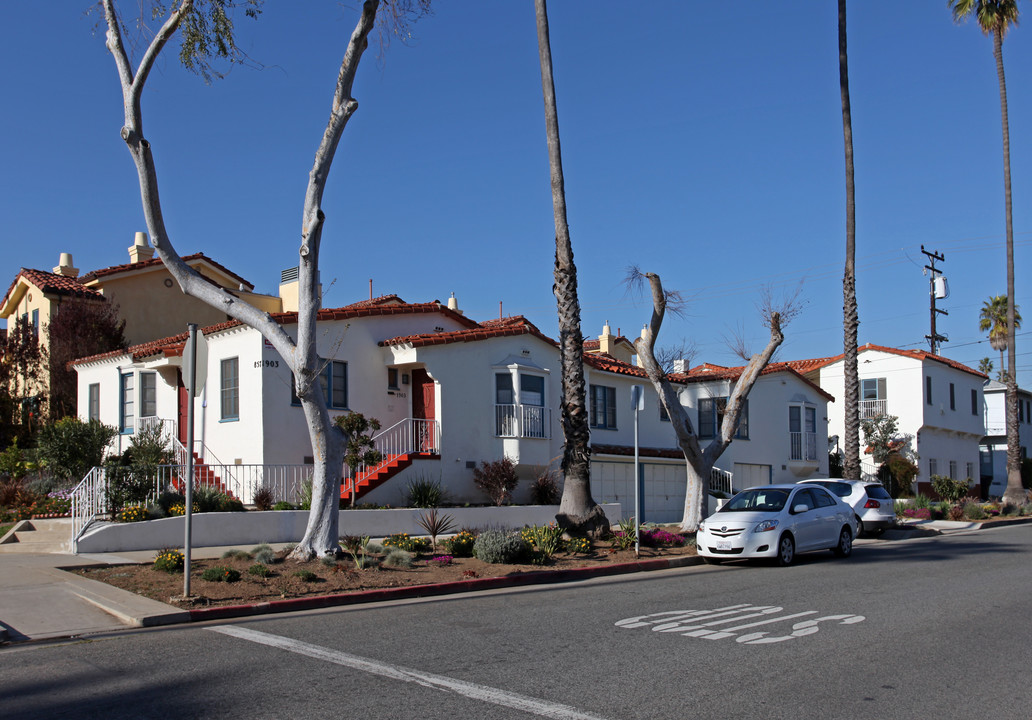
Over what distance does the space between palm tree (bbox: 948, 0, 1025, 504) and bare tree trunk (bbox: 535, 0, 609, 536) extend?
2408 cm

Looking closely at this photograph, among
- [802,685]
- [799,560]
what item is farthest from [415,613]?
[799,560]

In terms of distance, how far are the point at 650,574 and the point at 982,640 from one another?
656 cm

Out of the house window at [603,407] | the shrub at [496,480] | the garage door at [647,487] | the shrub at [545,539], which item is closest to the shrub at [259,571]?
the shrub at [545,539]

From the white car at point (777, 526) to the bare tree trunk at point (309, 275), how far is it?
6.64 metres

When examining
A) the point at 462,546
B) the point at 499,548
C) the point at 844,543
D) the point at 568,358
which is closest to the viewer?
the point at 499,548

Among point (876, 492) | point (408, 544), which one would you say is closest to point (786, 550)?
point (408, 544)

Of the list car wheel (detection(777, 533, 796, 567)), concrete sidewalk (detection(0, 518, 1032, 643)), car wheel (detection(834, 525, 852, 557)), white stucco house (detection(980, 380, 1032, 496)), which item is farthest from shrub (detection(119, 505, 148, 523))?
white stucco house (detection(980, 380, 1032, 496))

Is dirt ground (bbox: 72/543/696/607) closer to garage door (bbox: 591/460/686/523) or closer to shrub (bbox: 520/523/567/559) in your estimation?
shrub (bbox: 520/523/567/559)

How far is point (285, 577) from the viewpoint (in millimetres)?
12008

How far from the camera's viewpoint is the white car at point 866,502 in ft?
72.4

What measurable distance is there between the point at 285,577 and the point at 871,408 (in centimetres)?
3536

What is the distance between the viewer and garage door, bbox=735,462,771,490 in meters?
32.0

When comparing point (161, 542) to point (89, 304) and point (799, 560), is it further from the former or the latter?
point (89, 304)

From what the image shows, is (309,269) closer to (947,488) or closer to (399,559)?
(399,559)
